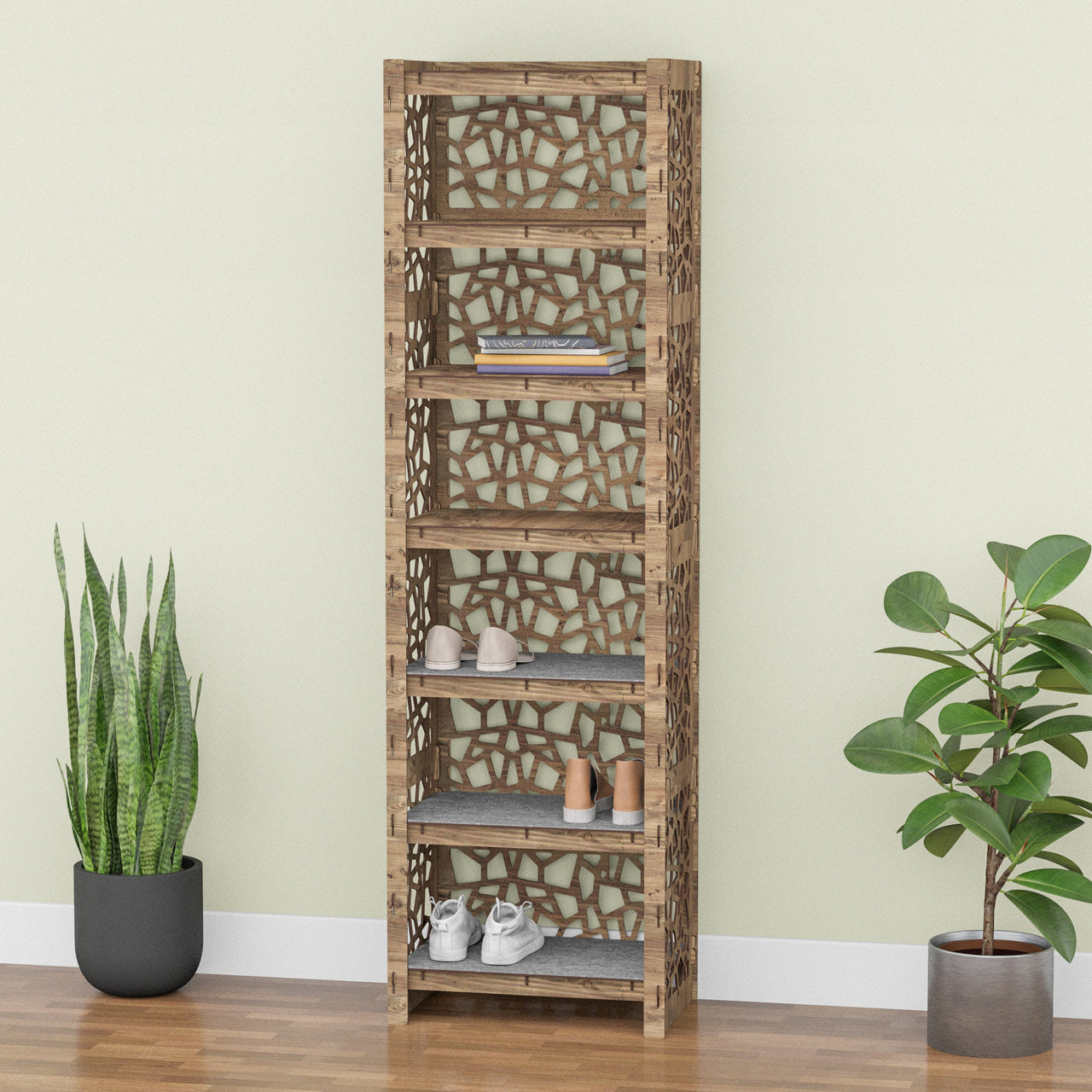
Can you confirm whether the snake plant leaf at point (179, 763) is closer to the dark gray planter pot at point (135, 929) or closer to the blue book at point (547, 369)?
the dark gray planter pot at point (135, 929)

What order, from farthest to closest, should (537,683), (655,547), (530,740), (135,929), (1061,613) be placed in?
(530,740) < (135,929) < (537,683) < (655,547) < (1061,613)

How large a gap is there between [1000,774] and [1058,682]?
10.6 inches

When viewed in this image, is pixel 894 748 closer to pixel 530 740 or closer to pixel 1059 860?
pixel 1059 860

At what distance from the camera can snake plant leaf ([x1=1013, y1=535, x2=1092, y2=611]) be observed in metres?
3.78

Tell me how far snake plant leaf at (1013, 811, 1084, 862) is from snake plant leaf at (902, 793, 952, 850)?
0.66ft

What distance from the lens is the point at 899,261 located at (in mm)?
4168

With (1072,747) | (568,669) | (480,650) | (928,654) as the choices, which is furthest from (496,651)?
(1072,747)

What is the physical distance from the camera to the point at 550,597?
4.39 m

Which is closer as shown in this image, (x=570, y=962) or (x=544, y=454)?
(x=570, y=962)

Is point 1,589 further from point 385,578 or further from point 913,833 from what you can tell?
point 913,833

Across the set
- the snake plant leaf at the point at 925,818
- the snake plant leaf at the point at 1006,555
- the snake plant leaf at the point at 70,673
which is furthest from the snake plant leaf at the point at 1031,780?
the snake plant leaf at the point at 70,673

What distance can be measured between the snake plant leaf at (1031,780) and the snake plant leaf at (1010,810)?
158mm

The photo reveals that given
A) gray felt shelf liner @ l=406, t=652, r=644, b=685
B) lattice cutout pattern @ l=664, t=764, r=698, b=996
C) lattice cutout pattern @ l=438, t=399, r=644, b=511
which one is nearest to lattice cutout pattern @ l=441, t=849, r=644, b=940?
lattice cutout pattern @ l=664, t=764, r=698, b=996

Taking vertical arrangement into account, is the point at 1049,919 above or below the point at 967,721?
below
